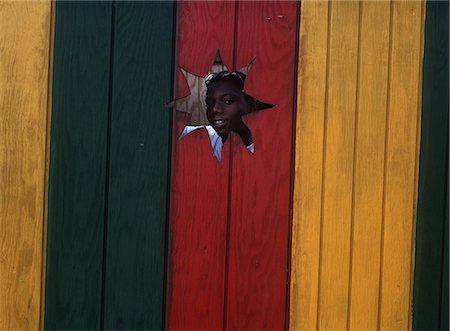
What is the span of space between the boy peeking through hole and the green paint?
5.2 inches

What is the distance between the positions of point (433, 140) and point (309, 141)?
1.26 feet

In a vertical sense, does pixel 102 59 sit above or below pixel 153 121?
above

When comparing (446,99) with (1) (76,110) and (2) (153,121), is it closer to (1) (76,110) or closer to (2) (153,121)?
(2) (153,121)

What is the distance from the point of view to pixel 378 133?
5.20 feet

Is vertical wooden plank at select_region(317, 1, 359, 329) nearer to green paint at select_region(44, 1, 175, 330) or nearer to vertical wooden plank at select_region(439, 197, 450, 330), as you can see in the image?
vertical wooden plank at select_region(439, 197, 450, 330)

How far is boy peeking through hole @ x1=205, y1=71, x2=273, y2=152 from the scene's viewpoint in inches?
62.1

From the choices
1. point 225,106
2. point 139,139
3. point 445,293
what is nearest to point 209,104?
point 225,106

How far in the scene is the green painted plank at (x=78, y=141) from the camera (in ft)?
5.08

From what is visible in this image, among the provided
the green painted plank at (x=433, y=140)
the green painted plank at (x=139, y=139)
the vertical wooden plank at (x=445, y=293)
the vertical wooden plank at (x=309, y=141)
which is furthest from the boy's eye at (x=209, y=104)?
the vertical wooden plank at (x=445, y=293)

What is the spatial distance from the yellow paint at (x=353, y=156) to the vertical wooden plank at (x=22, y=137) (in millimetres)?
768

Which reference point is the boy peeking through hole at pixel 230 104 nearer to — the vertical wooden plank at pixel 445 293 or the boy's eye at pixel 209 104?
the boy's eye at pixel 209 104

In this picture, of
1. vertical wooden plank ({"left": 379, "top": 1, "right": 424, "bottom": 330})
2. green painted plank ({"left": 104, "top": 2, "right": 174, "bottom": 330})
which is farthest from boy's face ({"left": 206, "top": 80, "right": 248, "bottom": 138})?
vertical wooden plank ({"left": 379, "top": 1, "right": 424, "bottom": 330})

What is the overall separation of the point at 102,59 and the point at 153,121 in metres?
0.24

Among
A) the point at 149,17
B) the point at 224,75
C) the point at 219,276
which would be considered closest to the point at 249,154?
the point at 224,75
